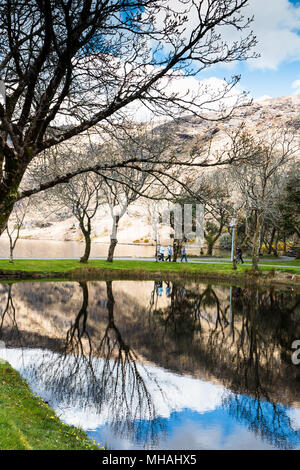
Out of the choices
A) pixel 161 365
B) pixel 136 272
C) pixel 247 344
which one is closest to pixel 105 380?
pixel 161 365

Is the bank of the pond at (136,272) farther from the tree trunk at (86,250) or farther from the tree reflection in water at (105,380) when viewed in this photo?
the tree reflection in water at (105,380)

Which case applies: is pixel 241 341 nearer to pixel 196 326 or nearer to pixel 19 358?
pixel 196 326

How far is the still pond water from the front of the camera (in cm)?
1038

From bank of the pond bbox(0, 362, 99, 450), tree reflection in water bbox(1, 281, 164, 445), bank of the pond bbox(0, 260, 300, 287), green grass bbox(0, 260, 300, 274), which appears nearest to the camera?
bank of the pond bbox(0, 362, 99, 450)

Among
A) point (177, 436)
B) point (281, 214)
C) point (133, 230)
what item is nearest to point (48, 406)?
point (177, 436)

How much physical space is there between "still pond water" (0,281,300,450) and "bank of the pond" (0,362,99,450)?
2.95ft

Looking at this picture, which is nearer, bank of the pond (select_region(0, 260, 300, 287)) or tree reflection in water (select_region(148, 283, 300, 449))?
tree reflection in water (select_region(148, 283, 300, 449))

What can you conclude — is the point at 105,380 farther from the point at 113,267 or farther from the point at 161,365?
the point at 113,267

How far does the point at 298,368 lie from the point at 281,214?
40.4 metres

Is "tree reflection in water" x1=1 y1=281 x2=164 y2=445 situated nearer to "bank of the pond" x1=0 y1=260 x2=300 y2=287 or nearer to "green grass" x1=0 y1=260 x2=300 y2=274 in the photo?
"bank of the pond" x1=0 y1=260 x2=300 y2=287

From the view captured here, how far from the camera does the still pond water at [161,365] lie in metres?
10.4

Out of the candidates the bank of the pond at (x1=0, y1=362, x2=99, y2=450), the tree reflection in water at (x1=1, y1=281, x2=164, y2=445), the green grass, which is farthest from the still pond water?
the green grass

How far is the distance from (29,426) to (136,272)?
94.4 feet

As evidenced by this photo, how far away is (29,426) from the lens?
7.81 metres
